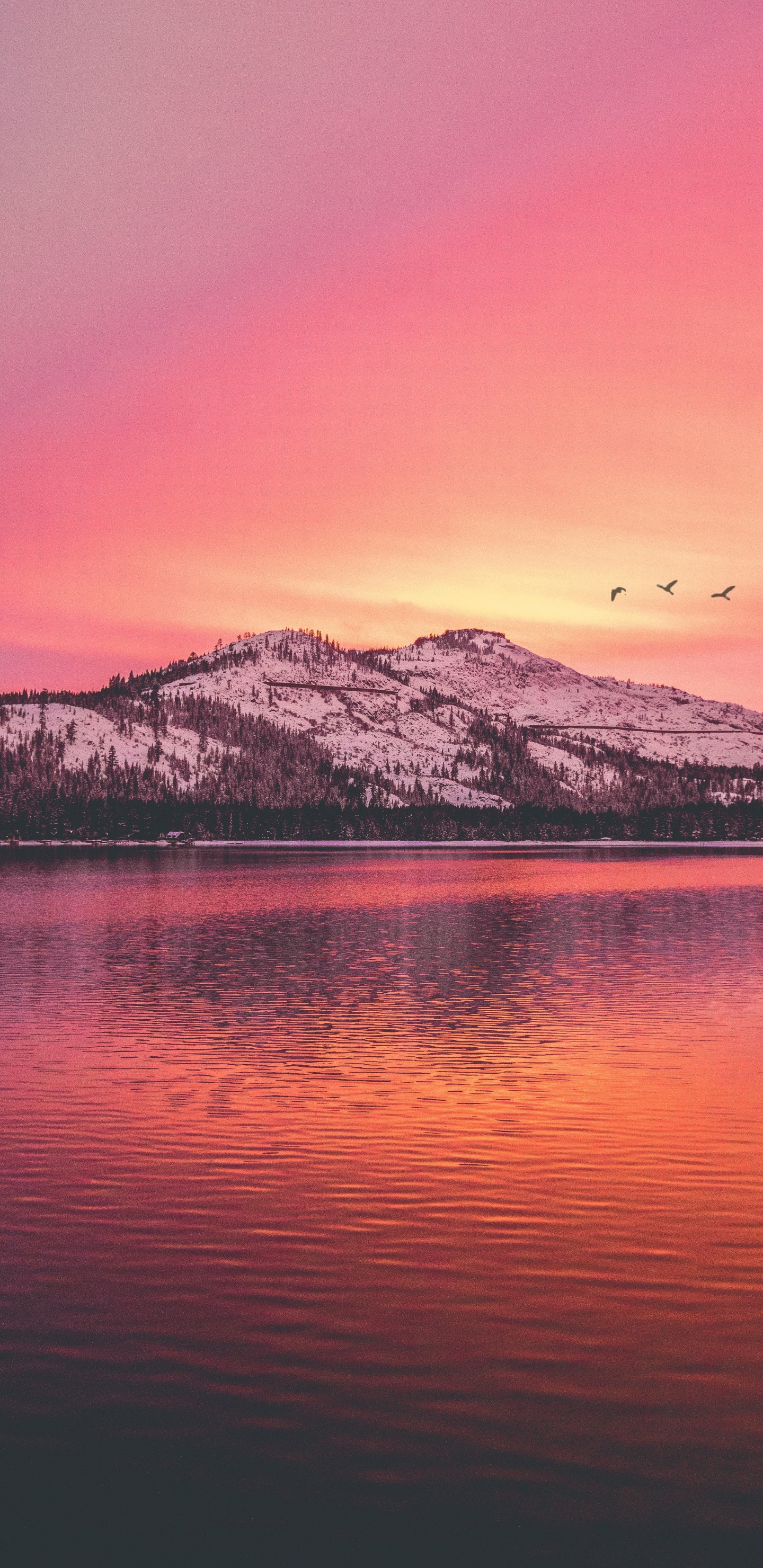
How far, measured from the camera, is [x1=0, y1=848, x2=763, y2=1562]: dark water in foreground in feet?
50.0

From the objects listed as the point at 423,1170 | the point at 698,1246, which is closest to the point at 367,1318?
the point at 698,1246

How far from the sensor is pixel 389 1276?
22453 millimetres

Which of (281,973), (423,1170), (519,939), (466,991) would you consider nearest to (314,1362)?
(423,1170)

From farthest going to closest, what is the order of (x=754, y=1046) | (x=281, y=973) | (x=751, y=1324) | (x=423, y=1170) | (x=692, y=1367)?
(x=281, y=973)
(x=754, y=1046)
(x=423, y=1170)
(x=751, y=1324)
(x=692, y=1367)

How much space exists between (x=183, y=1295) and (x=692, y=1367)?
23.8 ft

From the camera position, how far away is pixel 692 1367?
60.5 ft

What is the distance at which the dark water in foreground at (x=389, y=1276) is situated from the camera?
15.2m

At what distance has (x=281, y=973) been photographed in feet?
237

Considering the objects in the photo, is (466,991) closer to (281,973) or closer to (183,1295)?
(281,973)

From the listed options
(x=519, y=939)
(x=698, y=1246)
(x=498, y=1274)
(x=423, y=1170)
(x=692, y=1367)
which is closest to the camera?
(x=692, y=1367)

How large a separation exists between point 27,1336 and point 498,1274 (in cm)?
711

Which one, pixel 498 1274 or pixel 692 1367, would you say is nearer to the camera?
pixel 692 1367

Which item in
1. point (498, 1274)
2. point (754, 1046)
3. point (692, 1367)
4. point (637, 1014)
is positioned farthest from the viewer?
point (637, 1014)

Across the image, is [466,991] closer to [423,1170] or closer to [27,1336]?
[423,1170]
